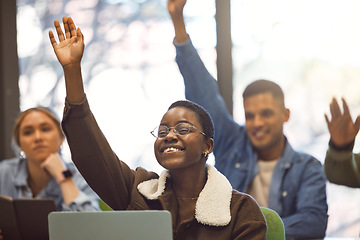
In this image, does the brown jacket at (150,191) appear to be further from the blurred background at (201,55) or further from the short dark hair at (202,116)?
the blurred background at (201,55)

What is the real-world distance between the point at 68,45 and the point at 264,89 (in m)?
1.03

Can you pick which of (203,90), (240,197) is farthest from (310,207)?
(240,197)

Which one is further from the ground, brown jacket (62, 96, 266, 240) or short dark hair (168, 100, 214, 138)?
short dark hair (168, 100, 214, 138)

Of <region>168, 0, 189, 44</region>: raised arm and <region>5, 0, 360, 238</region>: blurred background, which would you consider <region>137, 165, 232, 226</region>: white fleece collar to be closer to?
<region>168, 0, 189, 44</region>: raised arm

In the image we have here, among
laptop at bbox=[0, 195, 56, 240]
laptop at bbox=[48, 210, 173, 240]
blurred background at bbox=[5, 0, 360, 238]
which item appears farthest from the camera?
blurred background at bbox=[5, 0, 360, 238]

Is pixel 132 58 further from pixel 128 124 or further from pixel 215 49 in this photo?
pixel 215 49

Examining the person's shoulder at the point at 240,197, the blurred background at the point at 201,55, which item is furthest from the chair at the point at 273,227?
the blurred background at the point at 201,55

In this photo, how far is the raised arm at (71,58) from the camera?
4.10ft

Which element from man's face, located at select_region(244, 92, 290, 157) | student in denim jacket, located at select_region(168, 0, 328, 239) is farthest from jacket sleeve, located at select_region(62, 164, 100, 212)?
man's face, located at select_region(244, 92, 290, 157)

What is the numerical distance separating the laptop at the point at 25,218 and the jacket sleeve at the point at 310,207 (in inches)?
32.9

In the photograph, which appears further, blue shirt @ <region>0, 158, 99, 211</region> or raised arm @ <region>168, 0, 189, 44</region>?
blue shirt @ <region>0, 158, 99, 211</region>

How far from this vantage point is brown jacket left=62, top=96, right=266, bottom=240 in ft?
3.95

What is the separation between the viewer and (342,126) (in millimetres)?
1619

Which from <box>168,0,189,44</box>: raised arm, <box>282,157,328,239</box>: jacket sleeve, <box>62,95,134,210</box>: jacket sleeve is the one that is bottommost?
<box>282,157,328,239</box>: jacket sleeve
